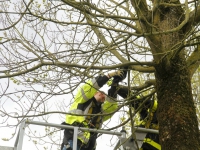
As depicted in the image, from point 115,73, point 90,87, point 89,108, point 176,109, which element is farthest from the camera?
point 89,108

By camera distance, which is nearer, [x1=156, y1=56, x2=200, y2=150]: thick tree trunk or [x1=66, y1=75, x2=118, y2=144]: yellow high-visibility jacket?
[x1=156, y1=56, x2=200, y2=150]: thick tree trunk

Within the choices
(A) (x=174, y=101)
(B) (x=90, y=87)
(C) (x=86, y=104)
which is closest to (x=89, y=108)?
(C) (x=86, y=104)

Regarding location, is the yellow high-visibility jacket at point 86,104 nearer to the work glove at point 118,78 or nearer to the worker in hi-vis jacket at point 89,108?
the worker in hi-vis jacket at point 89,108

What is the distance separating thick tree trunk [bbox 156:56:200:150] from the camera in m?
3.54

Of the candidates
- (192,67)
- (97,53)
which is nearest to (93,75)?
(97,53)

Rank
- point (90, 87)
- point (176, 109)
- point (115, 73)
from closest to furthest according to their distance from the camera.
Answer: point (176, 109)
point (90, 87)
point (115, 73)

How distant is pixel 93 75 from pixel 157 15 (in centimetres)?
117

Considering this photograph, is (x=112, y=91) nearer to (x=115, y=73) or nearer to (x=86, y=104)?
(x=115, y=73)

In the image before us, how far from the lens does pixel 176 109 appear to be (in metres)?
3.73

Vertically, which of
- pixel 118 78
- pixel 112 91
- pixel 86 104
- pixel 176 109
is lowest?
pixel 176 109

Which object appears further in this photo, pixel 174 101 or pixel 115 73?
pixel 115 73

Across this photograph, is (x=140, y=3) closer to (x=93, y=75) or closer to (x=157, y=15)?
(x=157, y=15)

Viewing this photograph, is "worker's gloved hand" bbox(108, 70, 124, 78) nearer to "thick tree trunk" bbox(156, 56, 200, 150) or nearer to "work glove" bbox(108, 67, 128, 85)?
"work glove" bbox(108, 67, 128, 85)

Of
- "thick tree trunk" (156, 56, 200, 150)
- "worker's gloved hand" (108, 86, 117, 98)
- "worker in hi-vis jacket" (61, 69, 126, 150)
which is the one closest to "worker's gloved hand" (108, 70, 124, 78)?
"worker in hi-vis jacket" (61, 69, 126, 150)
